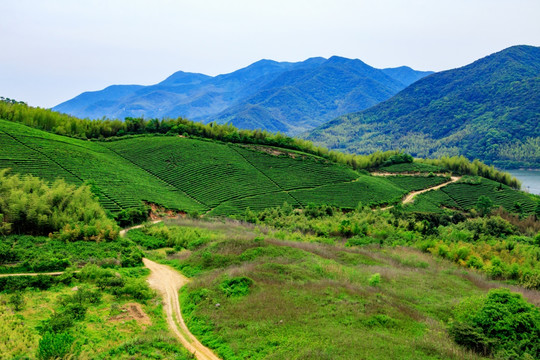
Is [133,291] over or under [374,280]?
under

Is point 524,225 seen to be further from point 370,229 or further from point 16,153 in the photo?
point 16,153

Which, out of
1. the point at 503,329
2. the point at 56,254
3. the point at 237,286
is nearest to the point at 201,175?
the point at 56,254

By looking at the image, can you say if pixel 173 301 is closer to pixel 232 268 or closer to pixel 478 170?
pixel 232 268

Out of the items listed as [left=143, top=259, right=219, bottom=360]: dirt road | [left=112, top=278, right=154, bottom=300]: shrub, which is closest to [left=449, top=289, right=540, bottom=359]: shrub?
[left=143, top=259, right=219, bottom=360]: dirt road

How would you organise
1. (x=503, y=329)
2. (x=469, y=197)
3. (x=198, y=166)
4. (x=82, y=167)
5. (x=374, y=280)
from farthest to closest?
(x=469, y=197)
(x=198, y=166)
(x=82, y=167)
(x=374, y=280)
(x=503, y=329)

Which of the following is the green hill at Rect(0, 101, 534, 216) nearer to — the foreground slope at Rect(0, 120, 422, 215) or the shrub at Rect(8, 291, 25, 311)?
the foreground slope at Rect(0, 120, 422, 215)

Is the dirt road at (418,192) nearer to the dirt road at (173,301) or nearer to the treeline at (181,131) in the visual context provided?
the treeline at (181,131)

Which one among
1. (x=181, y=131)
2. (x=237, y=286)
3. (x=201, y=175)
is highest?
(x=181, y=131)
